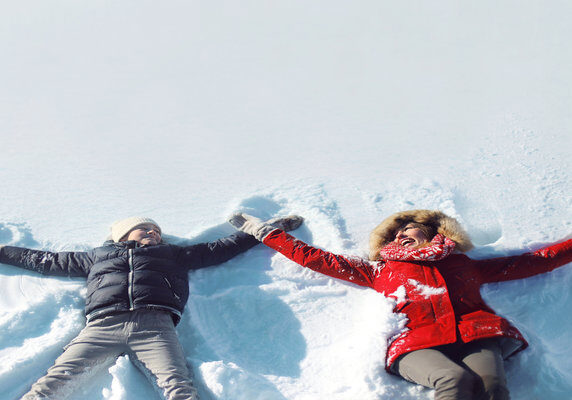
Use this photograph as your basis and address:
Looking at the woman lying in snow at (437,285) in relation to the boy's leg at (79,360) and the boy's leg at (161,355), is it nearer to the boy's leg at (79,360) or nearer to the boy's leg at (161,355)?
the boy's leg at (161,355)

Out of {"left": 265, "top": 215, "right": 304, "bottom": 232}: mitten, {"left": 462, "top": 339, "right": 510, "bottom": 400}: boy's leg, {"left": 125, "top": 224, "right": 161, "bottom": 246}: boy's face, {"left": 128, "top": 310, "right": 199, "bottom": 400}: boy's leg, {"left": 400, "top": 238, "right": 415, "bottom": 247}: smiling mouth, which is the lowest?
{"left": 462, "top": 339, "right": 510, "bottom": 400}: boy's leg

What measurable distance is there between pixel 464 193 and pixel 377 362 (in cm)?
193

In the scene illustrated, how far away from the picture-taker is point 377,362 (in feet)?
8.89

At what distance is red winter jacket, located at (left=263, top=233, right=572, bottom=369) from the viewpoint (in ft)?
8.70

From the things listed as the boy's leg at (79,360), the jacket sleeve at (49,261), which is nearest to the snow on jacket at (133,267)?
the jacket sleeve at (49,261)

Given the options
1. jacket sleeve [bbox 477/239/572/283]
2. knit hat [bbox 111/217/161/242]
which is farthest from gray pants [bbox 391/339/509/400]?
knit hat [bbox 111/217/161/242]

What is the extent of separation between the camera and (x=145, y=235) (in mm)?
3414

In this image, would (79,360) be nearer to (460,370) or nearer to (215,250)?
(215,250)

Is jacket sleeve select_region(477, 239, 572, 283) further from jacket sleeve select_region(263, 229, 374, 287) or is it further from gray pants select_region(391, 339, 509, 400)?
jacket sleeve select_region(263, 229, 374, 287)

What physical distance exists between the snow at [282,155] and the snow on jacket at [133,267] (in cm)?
14

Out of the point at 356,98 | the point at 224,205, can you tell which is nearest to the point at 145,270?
the point at 224,205

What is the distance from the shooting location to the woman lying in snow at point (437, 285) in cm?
246

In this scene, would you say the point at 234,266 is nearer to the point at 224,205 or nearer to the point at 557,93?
the point at 224,205

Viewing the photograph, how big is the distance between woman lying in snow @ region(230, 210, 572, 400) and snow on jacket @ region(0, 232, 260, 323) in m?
0.37
